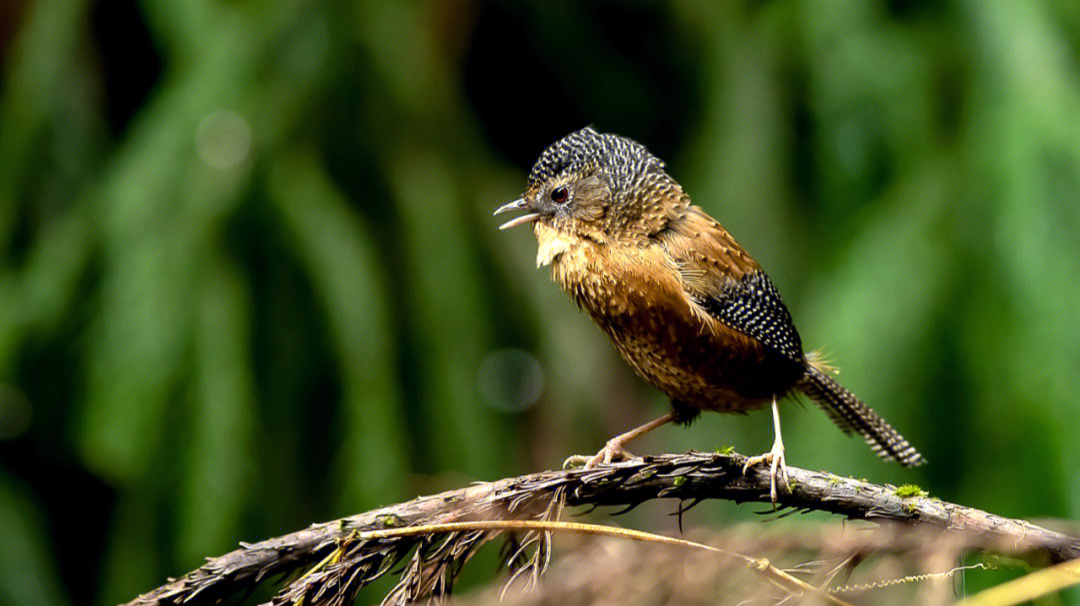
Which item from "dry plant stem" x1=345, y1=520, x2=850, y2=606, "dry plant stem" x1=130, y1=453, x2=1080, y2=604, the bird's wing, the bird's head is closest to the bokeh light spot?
the bird's head

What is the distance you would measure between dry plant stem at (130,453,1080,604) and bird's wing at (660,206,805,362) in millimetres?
544

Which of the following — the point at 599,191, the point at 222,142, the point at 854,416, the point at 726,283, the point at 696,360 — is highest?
the point at 222,142

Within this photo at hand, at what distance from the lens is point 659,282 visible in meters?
1.95

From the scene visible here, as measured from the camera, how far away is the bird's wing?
2033mm

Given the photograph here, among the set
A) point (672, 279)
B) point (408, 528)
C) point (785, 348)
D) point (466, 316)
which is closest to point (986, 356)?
point (785, 348)

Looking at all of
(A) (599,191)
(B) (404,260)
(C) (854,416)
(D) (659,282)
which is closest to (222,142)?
(B) (404,260)

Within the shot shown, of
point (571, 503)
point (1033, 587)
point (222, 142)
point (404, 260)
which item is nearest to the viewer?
point (1033, 587)

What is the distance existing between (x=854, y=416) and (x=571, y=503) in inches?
45.2

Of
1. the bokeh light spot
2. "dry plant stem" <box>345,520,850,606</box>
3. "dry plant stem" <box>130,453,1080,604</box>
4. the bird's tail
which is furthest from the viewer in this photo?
the bokeh light spot

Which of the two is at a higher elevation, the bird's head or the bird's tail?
the bird's head

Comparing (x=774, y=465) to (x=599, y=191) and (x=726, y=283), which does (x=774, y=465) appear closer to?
(x=726, y=283)

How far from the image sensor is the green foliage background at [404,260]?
283cm

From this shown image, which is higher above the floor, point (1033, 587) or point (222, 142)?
point (222, 142)

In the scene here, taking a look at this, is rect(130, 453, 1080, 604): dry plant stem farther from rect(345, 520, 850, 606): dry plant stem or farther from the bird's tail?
the bird's tail
